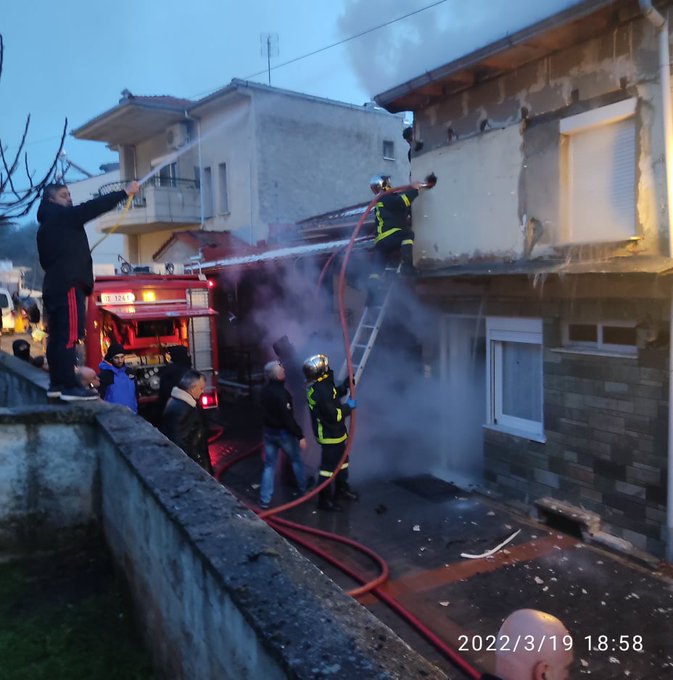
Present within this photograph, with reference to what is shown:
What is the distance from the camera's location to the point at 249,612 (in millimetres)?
1936

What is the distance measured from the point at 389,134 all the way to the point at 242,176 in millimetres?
5461

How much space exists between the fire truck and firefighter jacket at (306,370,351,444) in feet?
13.6

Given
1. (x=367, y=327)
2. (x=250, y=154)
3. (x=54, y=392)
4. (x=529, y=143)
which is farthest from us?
(x=250, y=154)

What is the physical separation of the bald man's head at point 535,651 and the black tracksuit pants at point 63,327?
376 cm

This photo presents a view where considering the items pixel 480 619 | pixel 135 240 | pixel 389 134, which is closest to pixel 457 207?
pixel 480 619

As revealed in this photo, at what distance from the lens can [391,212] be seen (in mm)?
8117

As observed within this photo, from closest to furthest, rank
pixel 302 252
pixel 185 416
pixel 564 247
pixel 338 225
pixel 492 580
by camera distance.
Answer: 1. pixel 492 580
2. pixel 185 416
3. pixel 564 247
4. pixel 302 252
5. pixel 338 225

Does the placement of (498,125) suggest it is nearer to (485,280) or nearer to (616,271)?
(485,280)

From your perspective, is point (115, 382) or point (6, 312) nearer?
point (115, 382)

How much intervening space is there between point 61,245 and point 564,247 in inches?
188

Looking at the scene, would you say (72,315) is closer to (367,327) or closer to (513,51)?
(367,327)

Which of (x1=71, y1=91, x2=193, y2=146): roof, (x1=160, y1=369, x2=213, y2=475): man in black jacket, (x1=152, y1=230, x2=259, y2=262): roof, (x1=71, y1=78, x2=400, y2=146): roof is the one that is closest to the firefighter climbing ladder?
(x1=160, y1=369, x2=213, y2=475): man in black jacket
